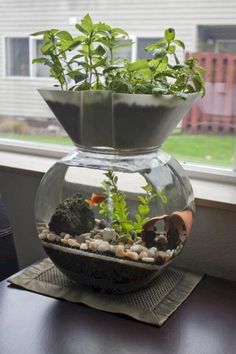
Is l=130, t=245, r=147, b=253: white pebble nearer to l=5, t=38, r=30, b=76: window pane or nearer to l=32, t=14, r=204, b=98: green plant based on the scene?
l=32, t=14, r=204, b=98: green plant

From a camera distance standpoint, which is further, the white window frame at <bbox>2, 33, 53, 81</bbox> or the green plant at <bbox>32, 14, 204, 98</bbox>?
the white window frame at <bbox>2, 33, 53, 81</bbox>

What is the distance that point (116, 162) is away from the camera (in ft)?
3.12

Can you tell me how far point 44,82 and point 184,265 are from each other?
774 mm

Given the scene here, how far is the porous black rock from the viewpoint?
98 cm

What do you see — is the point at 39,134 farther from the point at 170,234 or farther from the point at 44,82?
the point at 170,234

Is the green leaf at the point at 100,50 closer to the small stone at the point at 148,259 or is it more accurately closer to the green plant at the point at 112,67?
the green plant at the point at 112,67

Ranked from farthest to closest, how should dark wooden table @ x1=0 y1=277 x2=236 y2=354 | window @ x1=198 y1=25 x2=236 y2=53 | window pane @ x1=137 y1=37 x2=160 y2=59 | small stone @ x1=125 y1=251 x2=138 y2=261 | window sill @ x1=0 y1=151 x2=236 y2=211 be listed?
window pane @ x1=137 y1=37 x2=160 y2=59
window @ x1=198 y1=25 x2=236 y2=53
window sill @ x1=0 y1=151 x2=236 y2=211
small stone @ x1=125 y1=251 x2=138 y2=261
dark wooden table @ x1=0 y1=277 x2=236 y2=354

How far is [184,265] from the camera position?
3.97 ft

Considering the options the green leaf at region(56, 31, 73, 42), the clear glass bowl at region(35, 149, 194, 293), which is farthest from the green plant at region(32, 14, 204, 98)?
the clear glass bowl at region(35, 149, 194, 293)

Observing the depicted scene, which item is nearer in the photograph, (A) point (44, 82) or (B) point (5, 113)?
(A) point (44, 82)

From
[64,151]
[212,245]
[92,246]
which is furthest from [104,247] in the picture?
[64,151]

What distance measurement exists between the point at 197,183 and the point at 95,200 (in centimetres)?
38

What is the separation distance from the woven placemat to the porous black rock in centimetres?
13

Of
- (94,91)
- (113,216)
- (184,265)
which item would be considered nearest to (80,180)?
(113,216)
